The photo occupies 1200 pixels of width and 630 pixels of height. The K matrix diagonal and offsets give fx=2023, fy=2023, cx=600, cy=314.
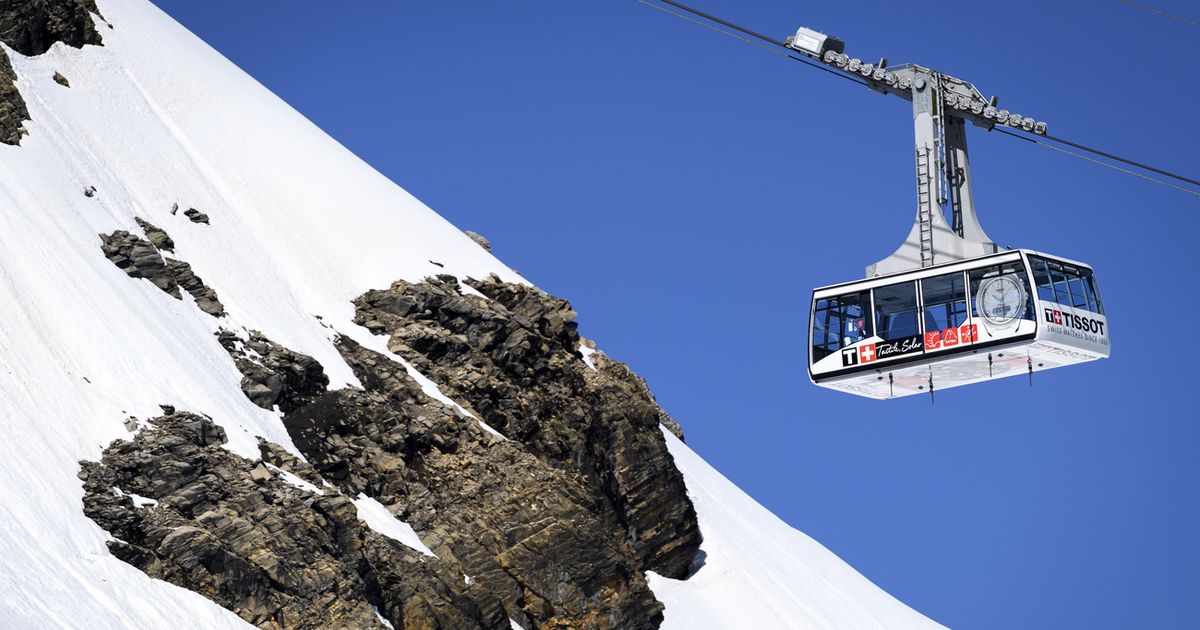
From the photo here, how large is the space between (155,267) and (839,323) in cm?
2581

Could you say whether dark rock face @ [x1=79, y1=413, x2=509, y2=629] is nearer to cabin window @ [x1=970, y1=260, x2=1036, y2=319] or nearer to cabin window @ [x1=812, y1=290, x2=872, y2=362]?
cabin window @ [x1=812, y1=290, x2=872, y2=362]

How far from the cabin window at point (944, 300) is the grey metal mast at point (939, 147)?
3.10m

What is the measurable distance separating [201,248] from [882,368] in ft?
98.1

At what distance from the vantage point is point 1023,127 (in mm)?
54969

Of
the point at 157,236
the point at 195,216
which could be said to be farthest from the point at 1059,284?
the point at 195,216

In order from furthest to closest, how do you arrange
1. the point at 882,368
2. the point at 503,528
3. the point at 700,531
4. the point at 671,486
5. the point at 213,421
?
the point at 700,531 < the point at 671,486 < the point at 503,528 < the point at 213,421 < the point at 882,368

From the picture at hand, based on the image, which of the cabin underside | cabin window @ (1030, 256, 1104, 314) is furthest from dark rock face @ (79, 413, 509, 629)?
cabin window @ (1030, 256, 1104, 314)

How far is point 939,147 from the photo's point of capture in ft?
177

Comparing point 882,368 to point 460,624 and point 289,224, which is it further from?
point 289,224

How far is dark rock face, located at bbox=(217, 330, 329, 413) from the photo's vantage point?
206ft

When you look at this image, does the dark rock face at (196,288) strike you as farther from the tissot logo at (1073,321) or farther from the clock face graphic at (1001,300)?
the tissot logo at (1073,321)

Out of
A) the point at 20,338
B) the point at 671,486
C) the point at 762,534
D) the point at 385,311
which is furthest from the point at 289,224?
the point at 762,534

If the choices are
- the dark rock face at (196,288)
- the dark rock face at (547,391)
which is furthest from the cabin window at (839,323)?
the dark rock face at (196,288)

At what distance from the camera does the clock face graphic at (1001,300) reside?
47406 mm
